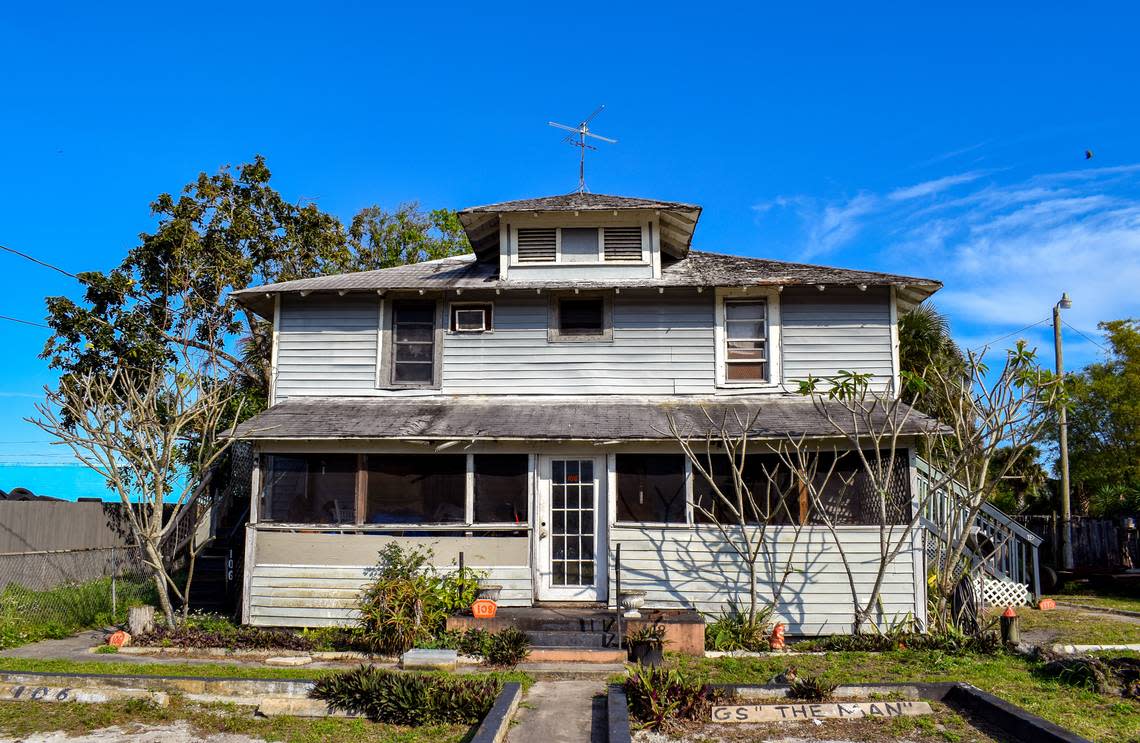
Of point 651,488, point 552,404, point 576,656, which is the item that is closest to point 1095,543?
point 651,488

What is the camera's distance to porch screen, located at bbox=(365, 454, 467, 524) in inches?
500

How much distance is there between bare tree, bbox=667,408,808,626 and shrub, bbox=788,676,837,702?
3214mm

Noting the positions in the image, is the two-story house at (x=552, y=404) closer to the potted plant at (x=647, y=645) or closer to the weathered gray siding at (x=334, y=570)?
the weathered gray siding at (x=334, y=570)

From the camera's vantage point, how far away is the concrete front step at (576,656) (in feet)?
34.0

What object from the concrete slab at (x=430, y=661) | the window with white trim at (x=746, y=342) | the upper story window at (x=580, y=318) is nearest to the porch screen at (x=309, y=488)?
the concrete slab at (x=430, y=661)

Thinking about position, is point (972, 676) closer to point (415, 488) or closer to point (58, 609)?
point (415, 488)

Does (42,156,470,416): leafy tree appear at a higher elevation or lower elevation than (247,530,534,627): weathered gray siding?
higher

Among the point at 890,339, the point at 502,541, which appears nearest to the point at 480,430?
the point at 502,541

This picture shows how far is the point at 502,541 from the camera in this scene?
40.1ft

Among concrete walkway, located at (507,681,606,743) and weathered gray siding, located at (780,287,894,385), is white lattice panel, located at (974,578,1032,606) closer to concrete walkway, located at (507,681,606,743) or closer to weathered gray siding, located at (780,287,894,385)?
weathered gray siding, located at (780,287,894,385)

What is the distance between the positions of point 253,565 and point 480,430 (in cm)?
388

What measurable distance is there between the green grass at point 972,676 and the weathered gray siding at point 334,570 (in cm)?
281

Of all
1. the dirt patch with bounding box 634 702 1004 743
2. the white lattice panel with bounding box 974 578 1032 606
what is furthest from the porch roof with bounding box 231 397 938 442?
the white lattice panel with bounding box 974 578 1032 606

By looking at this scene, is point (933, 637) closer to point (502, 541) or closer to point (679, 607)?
point (679, 607)
